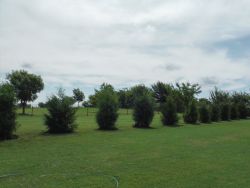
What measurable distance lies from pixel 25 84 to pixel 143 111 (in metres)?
30.7

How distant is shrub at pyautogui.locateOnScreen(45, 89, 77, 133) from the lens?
2012 centimetres

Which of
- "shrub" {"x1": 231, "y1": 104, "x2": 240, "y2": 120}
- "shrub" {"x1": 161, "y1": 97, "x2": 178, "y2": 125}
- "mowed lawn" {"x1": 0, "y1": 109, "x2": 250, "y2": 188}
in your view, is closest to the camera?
"mowed lawn" {"x1": 0, "y1": 109, "x2": 250, "y2": 188}

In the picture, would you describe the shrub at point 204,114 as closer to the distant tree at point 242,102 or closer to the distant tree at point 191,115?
the distant tree at point 191,115

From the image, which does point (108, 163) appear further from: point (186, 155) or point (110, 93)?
point (110, 93)

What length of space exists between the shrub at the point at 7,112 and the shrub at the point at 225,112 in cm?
3063

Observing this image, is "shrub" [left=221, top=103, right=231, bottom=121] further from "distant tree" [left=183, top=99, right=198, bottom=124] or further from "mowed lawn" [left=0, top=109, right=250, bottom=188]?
"mowed lawn" [left=0, top=109, right=250, bottom=188]

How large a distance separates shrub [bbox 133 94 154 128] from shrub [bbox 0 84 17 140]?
11.2 m

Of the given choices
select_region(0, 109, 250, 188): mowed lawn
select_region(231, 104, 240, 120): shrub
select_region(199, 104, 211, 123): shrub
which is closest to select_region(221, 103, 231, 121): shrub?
select_region(231, 104, 240, 120): shrub

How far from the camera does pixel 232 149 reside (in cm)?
1398

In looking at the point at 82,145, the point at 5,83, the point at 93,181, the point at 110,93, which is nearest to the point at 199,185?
the point at 93,181

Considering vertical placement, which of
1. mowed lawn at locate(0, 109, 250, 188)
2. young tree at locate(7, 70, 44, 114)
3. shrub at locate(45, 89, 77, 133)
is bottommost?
mowed lawn at locate(0, 109, 250, 188)

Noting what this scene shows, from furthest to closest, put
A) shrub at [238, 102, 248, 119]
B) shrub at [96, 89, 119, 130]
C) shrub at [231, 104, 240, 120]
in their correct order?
shrub at [238, 102, 248, 119]
shrub at [231, 104, 240, 120]
shrub at [96, 89, 119, 130]

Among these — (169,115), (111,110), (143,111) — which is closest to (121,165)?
(111,110)

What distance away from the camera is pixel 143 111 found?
26234 millimetres
